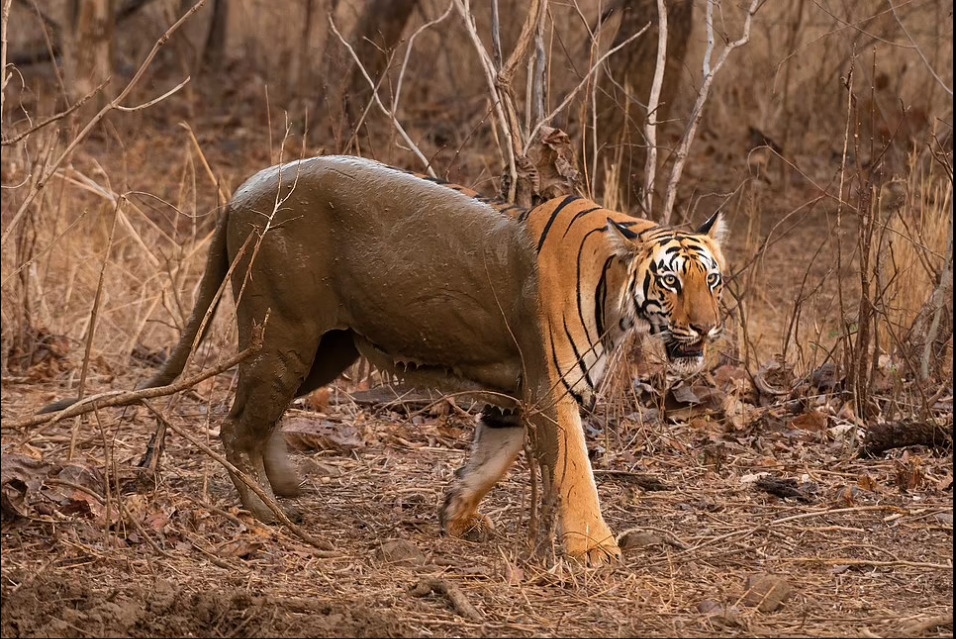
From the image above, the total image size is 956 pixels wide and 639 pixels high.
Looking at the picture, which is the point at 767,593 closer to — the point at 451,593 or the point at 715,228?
the point at 451,593

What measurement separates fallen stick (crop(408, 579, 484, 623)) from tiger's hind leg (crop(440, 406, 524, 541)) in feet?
2.34

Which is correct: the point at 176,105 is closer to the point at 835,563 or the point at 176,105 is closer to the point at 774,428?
the point at 774,428

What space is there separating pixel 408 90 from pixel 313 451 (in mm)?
8428

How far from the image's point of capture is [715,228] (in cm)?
445

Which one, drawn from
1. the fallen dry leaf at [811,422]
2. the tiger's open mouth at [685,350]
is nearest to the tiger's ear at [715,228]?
the tiger's open mouth at [685,350]

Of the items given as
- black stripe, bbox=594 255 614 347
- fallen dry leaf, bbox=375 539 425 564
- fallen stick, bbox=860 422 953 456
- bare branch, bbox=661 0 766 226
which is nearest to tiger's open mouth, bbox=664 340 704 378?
black stripe, bbox=594 255 614 347

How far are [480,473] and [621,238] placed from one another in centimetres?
101

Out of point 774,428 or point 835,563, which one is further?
point 774,428

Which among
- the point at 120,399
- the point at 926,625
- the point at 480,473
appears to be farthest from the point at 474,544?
the point at 926,625

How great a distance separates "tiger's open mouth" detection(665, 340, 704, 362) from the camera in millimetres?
4195

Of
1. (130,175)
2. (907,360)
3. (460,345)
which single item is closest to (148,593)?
(460,345)

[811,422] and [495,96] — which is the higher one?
[495,96]

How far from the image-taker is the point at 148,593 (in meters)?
3.63

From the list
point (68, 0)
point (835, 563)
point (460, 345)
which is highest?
point (68, 0)
